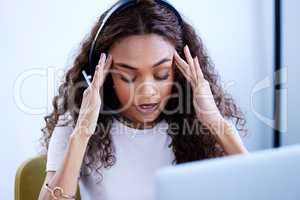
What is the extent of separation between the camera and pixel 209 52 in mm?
1864

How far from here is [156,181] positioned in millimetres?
474

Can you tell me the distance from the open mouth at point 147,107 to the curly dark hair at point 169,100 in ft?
0.27

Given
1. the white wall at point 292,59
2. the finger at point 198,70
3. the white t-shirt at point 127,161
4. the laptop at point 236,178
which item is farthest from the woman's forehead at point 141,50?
the white wall at point 292,59

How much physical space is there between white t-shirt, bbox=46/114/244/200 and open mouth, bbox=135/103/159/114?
0.26ft

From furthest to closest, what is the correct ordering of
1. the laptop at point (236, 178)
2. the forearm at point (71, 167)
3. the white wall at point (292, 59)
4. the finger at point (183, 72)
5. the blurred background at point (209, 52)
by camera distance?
the white wall at point (292, 59), the blurred background at point (209, 52), the finger at point (183, 72), the forearm at point (71, 167), the laptop at point (236, 178)

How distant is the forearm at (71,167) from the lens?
39.1 inches

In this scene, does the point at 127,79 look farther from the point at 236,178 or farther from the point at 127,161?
the point at 236,178

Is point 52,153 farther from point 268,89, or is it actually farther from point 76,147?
point 268,89

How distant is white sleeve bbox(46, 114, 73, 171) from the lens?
42.1 inches

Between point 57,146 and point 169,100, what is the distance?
0.34 meters

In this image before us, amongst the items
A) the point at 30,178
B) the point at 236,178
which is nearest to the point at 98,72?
the point at 30,178

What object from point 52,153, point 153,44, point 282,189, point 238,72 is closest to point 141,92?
point 153,44

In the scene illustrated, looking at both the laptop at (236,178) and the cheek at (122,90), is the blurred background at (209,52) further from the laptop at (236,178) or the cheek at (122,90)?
the laptop at (236,178)

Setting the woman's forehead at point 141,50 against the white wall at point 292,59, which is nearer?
the woman's forehead at point 141,50
